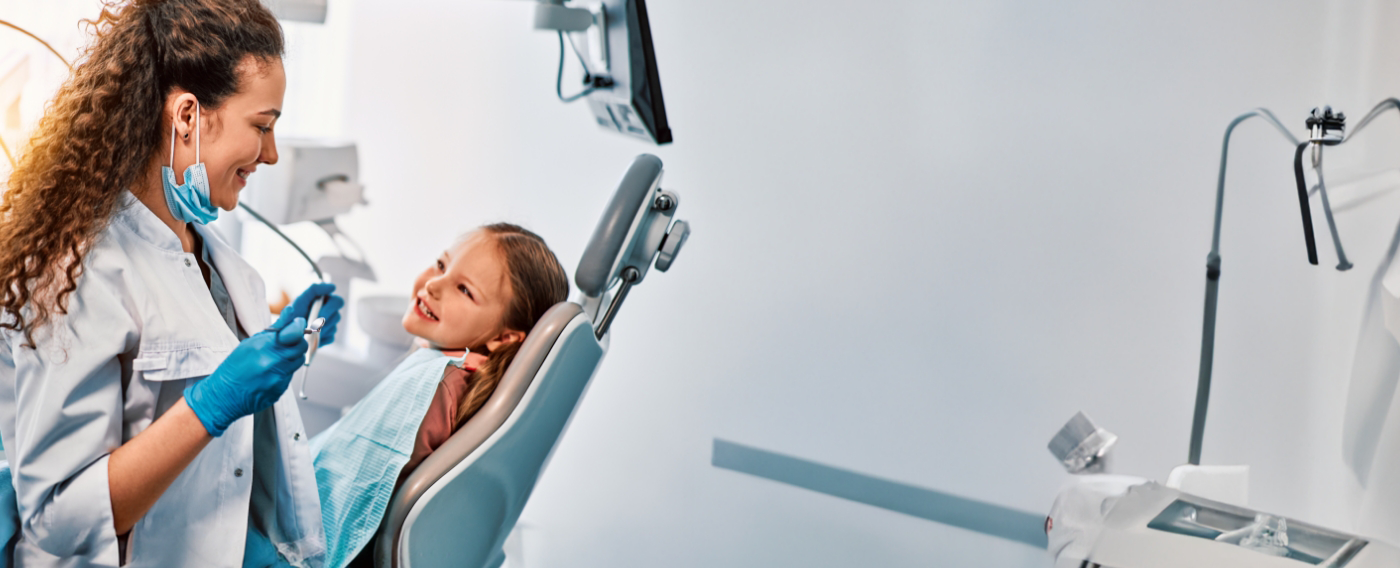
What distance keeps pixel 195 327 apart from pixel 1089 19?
6.52ft

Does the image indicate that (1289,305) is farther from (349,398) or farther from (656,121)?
(349,398)

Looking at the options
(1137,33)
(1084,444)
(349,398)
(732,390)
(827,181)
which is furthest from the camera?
(349,398)

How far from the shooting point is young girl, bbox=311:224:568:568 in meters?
1.23

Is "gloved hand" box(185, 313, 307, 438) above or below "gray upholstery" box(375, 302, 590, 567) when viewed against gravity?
above

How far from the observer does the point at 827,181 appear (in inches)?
94.4

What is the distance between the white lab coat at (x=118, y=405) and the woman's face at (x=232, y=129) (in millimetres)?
80

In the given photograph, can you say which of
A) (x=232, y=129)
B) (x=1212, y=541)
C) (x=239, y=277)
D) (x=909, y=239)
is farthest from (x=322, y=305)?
(x=909, y=239)

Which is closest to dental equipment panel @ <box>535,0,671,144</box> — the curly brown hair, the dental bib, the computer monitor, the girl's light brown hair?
the computer monitor

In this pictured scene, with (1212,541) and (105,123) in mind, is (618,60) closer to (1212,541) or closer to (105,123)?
(105,123)

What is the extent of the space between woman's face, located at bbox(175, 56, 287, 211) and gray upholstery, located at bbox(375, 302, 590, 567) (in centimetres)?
43

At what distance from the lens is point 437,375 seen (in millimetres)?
1330

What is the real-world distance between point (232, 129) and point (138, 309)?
0.76ft

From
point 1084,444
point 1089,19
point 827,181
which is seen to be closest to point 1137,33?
point 1089,19

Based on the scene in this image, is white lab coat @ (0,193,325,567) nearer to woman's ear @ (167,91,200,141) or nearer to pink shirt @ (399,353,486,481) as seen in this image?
woman's ear @ (167,91,200,141)
